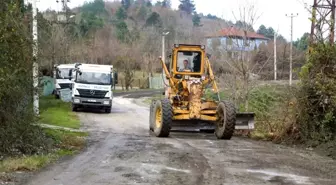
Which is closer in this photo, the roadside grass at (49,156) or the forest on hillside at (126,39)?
the roadside grass at (49,156)

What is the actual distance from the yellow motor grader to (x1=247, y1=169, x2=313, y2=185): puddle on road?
5762mm

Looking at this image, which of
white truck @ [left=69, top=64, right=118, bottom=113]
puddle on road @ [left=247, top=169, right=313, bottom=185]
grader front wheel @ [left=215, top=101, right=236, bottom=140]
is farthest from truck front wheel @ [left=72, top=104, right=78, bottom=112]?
puddle on road @ [left=247, top=169, right=313, bottom=185]

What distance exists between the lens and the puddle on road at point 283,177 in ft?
33.0

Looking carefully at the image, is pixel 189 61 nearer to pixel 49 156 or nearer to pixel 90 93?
pixel 49 156

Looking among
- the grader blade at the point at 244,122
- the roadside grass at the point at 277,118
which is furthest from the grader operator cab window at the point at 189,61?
the roadside grass at the point at 277,118

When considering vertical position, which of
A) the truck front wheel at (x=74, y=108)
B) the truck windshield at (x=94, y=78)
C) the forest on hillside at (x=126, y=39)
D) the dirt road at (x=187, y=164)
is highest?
the forest on hillside at (x=126, y=39)

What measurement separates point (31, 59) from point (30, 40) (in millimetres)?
479

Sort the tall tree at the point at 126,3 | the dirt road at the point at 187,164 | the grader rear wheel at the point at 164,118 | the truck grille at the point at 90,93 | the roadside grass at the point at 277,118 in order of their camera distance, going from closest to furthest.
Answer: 1. the dirt road at the point at 187,164
2. the roadside grass at the point at 277,118
3. the grader rear wheel at the point at 164,118
4. the truck grille at the point at 90,93
5. the tall tree at the point at 126,3

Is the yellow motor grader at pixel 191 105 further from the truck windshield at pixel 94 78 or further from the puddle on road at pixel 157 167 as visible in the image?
the truck windshield at pixel 94 78

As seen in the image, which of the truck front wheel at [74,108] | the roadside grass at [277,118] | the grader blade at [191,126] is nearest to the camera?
the roadside grass at [277,118]

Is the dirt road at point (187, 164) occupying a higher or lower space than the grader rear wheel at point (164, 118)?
lower

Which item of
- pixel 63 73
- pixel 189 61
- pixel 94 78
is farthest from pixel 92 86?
pixel 189 61

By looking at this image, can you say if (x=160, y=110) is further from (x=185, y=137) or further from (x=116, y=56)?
(x=116, y=56)

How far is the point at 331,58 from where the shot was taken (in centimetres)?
1536
